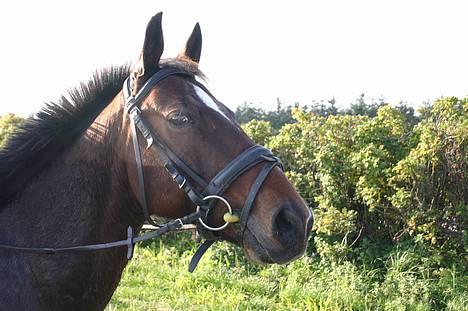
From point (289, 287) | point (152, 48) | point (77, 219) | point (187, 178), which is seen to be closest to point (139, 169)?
point (187, 178)

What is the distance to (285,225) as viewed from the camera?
6.95ft

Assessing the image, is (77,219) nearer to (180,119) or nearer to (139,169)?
(139,169)

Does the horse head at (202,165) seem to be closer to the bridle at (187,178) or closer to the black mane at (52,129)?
the bridle at (187,178)

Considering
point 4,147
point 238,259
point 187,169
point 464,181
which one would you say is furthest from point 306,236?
point 238,259

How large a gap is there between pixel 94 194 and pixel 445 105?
4702mm

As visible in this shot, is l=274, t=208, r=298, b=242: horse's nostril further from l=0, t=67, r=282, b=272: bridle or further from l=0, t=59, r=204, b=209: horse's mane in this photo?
l=0, t=59, r=204, b=209: horse's mane

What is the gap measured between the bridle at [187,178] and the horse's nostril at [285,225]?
14 centimetres

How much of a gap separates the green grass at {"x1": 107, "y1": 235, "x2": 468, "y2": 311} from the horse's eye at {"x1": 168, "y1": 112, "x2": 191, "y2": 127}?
12.7 ft

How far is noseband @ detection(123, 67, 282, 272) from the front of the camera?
7.13 ft

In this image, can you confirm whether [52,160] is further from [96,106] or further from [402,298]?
[402,298]

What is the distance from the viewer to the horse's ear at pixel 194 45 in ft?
9.51

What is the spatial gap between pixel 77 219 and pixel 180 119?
74 cm

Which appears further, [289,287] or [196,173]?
[289,287]

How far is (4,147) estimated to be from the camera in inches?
102
